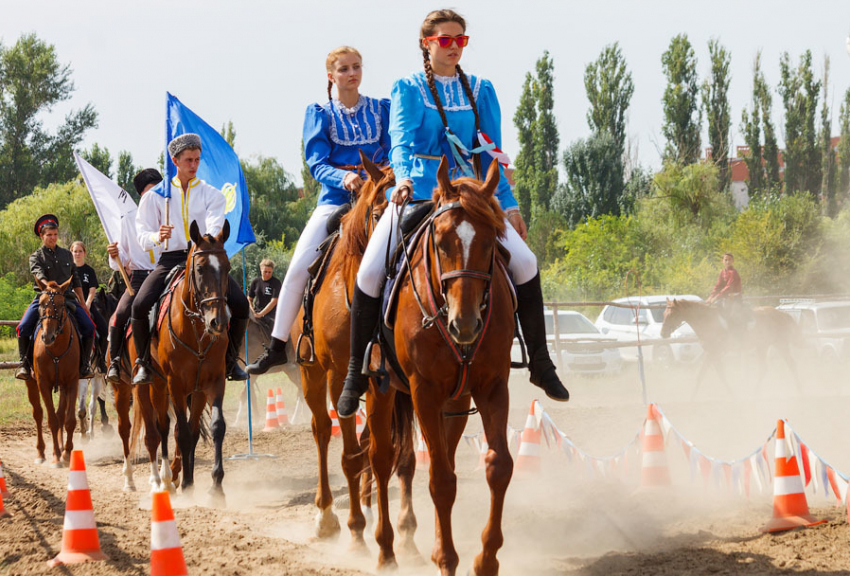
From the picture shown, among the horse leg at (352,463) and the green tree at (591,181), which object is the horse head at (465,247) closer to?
the horse leg at (352,463)

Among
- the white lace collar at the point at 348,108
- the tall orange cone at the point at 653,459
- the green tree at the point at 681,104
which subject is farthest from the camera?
the green tree at the point at 681,104

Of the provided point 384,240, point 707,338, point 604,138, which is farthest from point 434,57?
point 604,138

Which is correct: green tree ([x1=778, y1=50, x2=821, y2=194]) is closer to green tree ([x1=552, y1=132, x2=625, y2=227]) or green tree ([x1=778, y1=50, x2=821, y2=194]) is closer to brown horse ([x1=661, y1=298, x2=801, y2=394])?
green tree ([x1=552, y1=132, x2=625, y2=227])

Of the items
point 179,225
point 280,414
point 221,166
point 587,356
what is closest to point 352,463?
point 179,225

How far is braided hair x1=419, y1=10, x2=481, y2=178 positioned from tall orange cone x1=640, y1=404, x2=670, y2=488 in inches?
126

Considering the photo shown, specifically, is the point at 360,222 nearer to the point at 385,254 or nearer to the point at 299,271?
the point at 385,254

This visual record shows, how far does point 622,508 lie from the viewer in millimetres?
6949

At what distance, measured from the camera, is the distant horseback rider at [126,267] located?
9.57 meters

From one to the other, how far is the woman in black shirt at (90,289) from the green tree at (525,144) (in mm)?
40242

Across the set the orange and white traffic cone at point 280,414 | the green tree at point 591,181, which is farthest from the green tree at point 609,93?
the orange and white traffic cone at point 280,414

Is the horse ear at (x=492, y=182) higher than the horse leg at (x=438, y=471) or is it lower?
higher

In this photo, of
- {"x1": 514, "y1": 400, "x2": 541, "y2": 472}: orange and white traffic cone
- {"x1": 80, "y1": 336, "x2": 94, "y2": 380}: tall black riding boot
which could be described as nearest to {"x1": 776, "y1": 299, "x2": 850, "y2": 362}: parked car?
{"x1": 514, "y1": 400, "x2": 541, "y2": 472}: orange and white traffic cone

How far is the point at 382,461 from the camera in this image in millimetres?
5738

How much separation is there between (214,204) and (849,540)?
21.4ft
